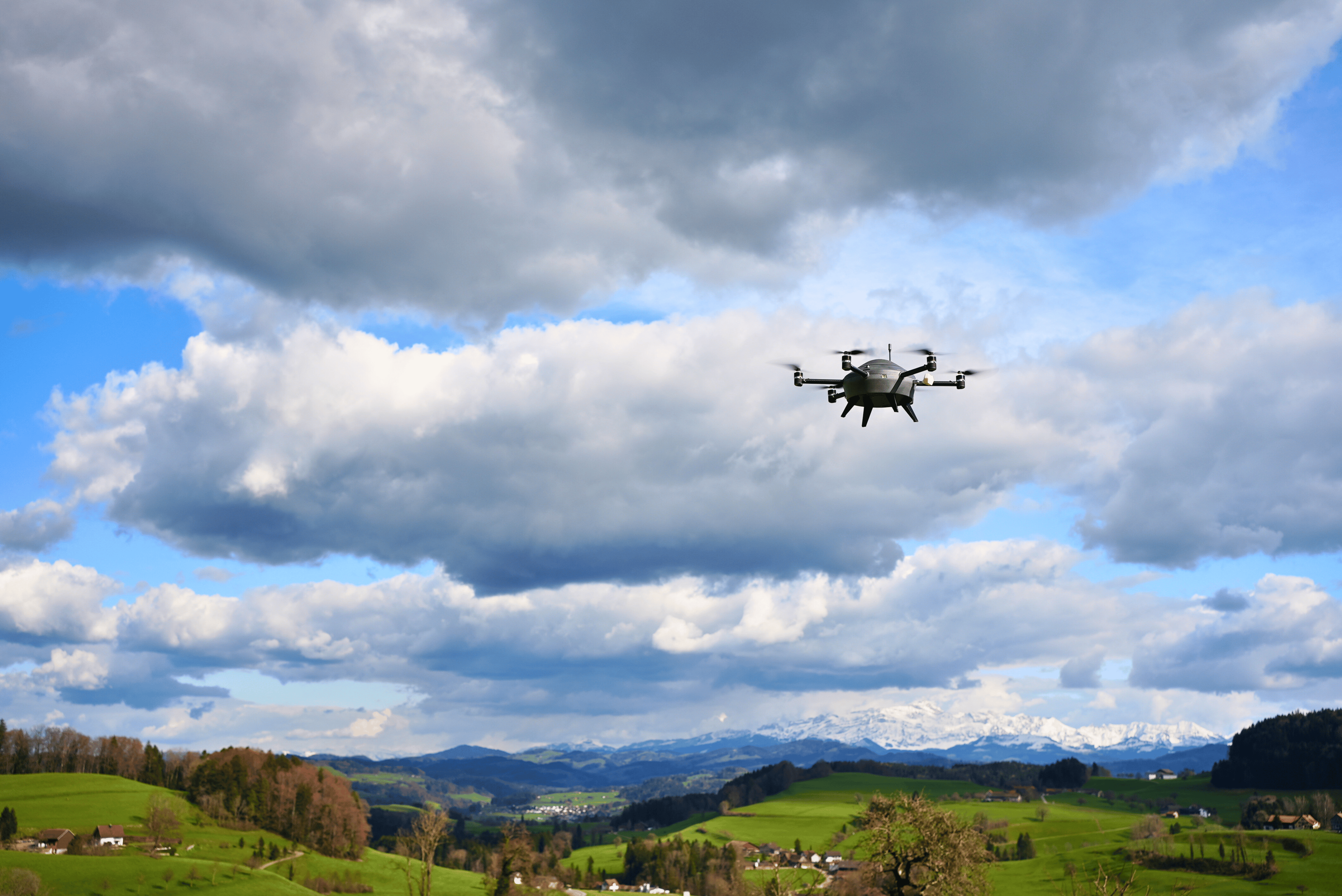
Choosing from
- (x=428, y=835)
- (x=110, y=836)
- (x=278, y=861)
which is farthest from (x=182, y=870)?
(x=428, y=835)

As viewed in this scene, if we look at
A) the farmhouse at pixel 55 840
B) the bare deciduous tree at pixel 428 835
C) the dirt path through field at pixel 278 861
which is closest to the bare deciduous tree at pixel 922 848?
the bare deciduous tree at pixel 428 835

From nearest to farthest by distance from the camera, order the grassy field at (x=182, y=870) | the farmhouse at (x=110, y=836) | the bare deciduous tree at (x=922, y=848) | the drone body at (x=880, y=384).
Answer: the drone body at (x=880, y=384) → the bare deciduous tree at (x=922, y=848) → the grassy field at (x=182, y=870) → the farmhouse at (x=110, y=836)

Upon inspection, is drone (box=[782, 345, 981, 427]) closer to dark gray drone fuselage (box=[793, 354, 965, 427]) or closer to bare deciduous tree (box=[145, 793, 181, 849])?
dark gray drone fuselage (box=[793, 354, 965, 427])

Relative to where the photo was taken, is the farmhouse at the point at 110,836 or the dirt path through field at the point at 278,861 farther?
the dirt path through field at the point at 278,861

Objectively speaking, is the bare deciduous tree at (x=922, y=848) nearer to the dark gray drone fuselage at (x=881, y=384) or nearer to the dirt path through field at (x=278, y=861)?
the dark gray drone fuselage at (x=881, y=384)

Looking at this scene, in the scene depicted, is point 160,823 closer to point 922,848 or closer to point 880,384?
point 922,848

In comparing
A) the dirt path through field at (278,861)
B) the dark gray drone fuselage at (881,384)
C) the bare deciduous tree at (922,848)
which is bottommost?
the dirt path through field at (278,861)

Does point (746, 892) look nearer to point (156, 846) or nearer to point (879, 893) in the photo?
point (879, 893)

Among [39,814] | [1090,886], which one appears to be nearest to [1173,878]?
[1090,886]
